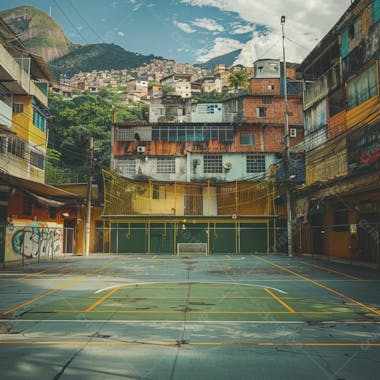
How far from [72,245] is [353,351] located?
33.2m

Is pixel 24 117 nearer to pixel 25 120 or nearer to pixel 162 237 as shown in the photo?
pixel 25 120

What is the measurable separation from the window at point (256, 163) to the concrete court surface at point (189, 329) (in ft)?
89.1

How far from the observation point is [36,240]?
30641mm

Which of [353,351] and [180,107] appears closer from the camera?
[353,351]

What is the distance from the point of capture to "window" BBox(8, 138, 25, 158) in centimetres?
3002

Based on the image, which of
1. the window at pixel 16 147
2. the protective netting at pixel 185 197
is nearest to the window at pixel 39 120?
the window at pixel 16 147

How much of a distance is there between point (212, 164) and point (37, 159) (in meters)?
17.9

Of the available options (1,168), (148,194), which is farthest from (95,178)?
(1,168)

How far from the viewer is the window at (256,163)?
143 feet

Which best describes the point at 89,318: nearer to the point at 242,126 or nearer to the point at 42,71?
the point at 42,71

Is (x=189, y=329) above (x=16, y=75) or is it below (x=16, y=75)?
below

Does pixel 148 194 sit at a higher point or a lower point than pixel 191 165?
lower

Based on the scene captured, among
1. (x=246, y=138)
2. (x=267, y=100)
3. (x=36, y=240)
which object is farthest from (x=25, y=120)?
(x=267, y=100)

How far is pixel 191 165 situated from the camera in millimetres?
43219
